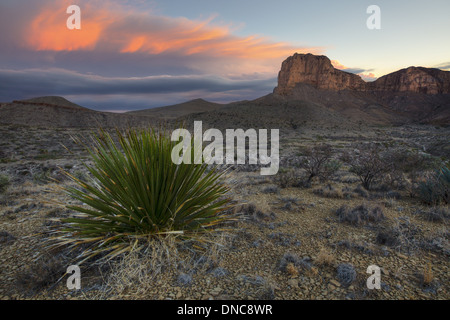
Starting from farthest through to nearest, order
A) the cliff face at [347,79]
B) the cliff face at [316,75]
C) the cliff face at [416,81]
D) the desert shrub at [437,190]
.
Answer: the cliff face at [316,75] → the cliff face at [347,79] → the cliff face at [416,81] → the desert shrub at [437,190]

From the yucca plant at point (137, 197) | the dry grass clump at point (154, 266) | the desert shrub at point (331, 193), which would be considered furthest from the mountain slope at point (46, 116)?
the dry grass clump at point (154, 266)

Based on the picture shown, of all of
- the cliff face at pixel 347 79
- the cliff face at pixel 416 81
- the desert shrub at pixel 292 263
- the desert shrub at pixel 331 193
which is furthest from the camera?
the cliff face at pixel 347 79

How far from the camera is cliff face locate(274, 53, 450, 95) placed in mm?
118831

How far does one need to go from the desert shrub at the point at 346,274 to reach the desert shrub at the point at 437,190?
3.81 metres

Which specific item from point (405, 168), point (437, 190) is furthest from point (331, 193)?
point (405, 168)

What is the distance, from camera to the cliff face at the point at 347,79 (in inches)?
4678

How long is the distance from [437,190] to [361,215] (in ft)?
7.28

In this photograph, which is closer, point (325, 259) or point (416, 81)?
point (325, 259)

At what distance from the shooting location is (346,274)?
2807 millimetres

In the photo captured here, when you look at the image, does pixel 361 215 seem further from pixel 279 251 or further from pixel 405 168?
pixel 405 168

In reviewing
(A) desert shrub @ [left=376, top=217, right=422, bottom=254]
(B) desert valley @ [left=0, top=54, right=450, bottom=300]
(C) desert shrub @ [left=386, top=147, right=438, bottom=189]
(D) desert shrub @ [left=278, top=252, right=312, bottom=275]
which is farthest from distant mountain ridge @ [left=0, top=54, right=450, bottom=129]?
(D) desert shrub @ [left=278, top=252, right=312, bottom=275]

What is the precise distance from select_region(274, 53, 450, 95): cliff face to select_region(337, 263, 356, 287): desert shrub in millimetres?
119387

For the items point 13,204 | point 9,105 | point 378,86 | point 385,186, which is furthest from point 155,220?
point 378,86

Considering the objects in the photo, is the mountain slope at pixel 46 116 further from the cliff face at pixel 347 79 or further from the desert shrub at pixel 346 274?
the cliff face at pixel 347 79
